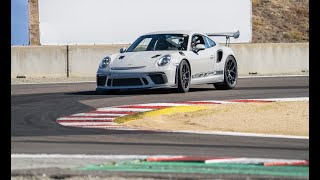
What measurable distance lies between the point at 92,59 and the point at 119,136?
13.7 m

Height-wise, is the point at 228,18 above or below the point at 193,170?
above

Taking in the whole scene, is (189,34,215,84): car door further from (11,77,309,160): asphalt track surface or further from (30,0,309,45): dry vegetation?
(30,0,309,45): dry vegetation

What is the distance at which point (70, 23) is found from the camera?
2675 centimetres

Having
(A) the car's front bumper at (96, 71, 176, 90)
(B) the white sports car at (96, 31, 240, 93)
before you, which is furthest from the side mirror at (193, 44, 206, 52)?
(A) the car's front bumper at (96, 71, 176, 90)

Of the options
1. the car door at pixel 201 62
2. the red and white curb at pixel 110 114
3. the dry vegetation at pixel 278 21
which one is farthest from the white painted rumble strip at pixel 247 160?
the dry vegetation at pixel 278 21

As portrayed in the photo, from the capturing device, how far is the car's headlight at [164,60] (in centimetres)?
1659

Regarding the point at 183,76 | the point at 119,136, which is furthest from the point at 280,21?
the point at 119,136

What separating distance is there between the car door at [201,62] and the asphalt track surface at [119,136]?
0.36 metres

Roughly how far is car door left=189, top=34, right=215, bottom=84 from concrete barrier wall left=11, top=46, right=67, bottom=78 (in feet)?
20.7

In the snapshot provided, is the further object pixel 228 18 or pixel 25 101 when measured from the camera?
pixel 228 18

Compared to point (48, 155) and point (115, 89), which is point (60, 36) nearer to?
point (115, 89)

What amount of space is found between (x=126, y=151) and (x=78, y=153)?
1.57 ft

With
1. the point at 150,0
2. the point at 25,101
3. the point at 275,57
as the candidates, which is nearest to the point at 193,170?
the point at 25,101

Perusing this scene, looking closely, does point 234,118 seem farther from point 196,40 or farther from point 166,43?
point 196,40
